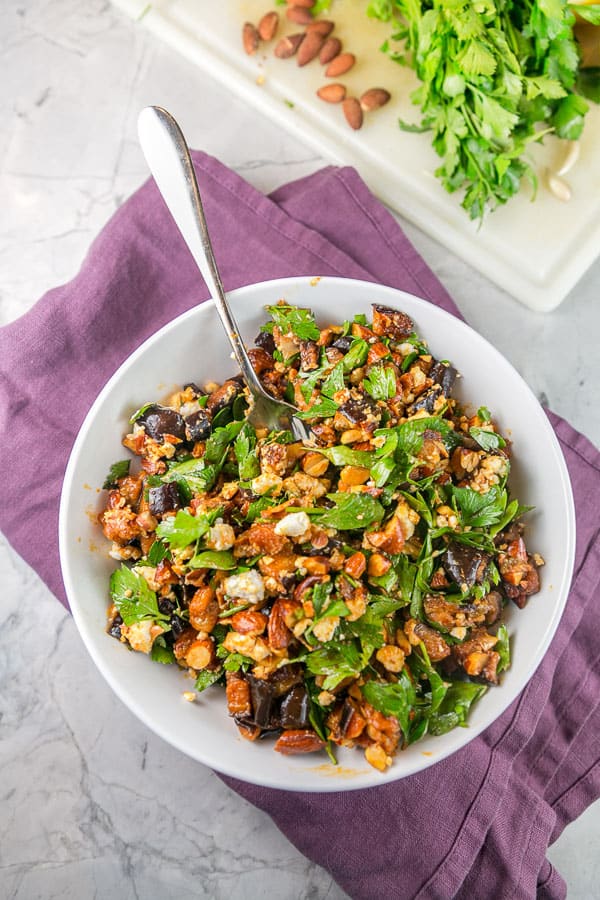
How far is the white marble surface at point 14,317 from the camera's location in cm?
334

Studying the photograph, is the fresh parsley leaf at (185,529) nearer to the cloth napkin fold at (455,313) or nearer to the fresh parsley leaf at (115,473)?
the fresh parsley leaf at (115,473)

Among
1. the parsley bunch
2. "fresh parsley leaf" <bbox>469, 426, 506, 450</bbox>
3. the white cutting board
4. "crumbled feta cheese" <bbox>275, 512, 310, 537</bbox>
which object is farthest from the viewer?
the white cutting board

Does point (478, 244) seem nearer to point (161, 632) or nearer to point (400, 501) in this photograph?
point (400, 501)

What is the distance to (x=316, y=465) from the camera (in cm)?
257

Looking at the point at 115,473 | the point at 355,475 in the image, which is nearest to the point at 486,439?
the point at 355,475

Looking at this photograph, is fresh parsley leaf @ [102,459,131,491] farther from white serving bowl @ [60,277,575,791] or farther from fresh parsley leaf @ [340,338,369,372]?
fresh parsley leaf @ [340,338,369,372]

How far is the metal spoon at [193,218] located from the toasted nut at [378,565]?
21.8 inches

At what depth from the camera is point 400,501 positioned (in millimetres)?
2486

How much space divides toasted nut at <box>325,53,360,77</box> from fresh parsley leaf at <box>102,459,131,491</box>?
222 centimetres

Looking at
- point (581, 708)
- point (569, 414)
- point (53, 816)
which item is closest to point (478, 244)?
point (569, 414)

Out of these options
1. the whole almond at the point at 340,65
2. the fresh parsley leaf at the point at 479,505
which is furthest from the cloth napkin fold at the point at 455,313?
the fresh parsley leaf at the point at 479,505

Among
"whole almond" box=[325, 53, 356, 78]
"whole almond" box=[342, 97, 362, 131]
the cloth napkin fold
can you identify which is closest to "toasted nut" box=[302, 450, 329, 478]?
the cloth napkin fold

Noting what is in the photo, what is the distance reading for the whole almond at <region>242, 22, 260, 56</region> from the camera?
12.0 ft

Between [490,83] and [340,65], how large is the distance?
0.82 meters
